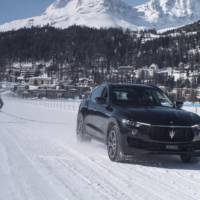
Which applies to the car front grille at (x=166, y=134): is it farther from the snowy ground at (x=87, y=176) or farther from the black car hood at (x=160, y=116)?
the snowy ground at (x=87, y=176)

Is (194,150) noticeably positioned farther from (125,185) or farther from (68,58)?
(68,58)

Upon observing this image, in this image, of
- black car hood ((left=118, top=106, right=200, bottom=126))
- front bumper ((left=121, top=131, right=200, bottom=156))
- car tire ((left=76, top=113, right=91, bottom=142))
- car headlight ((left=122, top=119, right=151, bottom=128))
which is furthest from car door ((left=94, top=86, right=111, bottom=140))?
car tire ((left=76, top=113, right=91, bottom=142))

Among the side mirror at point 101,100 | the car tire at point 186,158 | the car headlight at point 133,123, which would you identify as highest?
the side mirror at point 101,100

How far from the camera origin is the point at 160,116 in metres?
8.15

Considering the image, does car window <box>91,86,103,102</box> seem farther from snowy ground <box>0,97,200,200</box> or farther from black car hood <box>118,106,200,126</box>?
black car hood <box>118,106,200,126</box>

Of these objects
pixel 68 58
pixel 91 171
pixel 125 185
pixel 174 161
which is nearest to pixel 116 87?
pixel 174 161

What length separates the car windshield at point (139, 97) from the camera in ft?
30.8

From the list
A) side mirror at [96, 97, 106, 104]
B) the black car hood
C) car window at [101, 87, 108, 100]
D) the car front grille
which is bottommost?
the car front grille

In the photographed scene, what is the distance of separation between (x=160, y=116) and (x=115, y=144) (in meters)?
0.93

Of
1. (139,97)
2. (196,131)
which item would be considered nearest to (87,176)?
(196,131)

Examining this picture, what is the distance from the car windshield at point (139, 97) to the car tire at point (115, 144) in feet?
2.95

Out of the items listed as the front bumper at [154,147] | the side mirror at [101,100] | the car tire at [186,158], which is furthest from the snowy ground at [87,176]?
the side mirror at [101,100]

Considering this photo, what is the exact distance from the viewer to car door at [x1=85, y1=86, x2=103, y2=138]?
393 inches

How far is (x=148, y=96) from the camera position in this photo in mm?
9688
